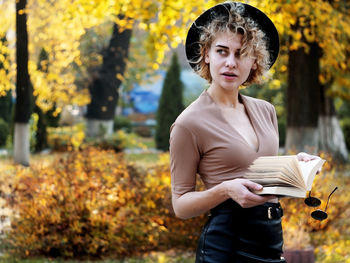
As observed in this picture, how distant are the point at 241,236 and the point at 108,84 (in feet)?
52.6

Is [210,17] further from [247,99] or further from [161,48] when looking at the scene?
[161,48]

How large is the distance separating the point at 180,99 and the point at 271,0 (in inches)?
540

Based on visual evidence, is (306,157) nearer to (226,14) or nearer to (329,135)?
(226,14)

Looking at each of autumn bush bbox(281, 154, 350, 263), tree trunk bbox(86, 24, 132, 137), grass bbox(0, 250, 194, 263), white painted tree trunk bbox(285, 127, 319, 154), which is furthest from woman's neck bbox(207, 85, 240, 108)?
tree trunk bbox(86, 24, 132, 137)

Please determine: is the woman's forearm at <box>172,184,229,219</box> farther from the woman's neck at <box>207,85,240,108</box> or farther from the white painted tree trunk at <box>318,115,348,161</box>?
the white painted tree trunk at <box>318,115,348,161</box>

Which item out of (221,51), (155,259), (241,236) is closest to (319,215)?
(241,236)

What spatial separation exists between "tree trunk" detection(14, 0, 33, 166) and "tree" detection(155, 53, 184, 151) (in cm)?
924

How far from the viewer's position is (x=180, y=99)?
20.0m

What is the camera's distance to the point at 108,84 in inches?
699

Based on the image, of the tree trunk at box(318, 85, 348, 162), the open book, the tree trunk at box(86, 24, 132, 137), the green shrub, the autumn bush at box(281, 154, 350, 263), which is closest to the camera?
the open book

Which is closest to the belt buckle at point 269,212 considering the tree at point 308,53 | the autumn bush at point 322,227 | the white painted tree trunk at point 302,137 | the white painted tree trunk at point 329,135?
the autumn bush at point 322,227

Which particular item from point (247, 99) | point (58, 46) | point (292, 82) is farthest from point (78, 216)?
point (58, 46)

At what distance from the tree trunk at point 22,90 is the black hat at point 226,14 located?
711 centimetres

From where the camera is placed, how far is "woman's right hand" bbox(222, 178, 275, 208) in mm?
1837
